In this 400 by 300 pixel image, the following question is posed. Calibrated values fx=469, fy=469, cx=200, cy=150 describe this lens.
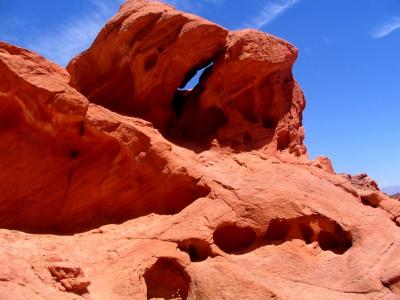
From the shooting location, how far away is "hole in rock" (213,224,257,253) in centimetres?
1090

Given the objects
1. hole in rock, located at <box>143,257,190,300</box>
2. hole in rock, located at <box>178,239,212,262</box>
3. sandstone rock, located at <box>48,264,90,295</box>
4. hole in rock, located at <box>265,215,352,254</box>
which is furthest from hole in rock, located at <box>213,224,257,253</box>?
sandstone rock, located at <box>48,264,90,295</box>

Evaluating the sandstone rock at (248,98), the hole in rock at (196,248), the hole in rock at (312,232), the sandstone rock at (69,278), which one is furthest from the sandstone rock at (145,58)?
the sandstone rock at (69,278)

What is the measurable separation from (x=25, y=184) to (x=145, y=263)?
390 centimetres

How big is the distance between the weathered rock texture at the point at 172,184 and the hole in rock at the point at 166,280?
3 cm

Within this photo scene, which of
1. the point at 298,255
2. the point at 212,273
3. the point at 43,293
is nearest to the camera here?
the point at 43,293

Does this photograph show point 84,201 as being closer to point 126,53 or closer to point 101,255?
point 101,255

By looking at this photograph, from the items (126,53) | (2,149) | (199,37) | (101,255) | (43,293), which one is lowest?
(43,293)

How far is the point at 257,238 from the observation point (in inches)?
431

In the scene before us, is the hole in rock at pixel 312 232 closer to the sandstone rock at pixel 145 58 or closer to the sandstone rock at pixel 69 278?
the sandstone rock at pixel 69 278

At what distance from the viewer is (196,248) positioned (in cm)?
1035

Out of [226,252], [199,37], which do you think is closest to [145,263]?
[226,252]

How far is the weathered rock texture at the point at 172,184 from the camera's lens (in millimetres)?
9625

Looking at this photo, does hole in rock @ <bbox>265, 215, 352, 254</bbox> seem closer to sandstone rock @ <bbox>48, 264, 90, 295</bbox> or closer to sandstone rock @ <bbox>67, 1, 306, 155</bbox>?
sandstone rock @ <bbox>67, 1, 306, 155</bbox>

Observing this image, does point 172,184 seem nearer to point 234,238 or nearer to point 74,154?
point 234,238
